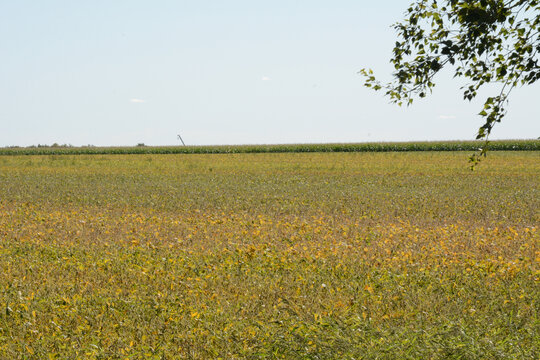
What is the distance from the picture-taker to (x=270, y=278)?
9930 millimetres

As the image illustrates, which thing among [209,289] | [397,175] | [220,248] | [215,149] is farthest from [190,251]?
[215,149]

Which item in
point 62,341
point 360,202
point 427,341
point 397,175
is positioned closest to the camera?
point 427,341

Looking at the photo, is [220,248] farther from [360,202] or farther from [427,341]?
[360,202]

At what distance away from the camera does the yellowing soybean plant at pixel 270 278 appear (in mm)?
6787

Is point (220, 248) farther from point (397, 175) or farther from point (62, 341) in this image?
point (397, 175)

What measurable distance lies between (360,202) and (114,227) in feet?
30.9

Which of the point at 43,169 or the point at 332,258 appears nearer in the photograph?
the point at 332,258

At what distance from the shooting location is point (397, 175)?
110 feet

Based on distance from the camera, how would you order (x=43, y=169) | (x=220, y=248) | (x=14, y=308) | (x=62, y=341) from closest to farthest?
(x=62, y=341) < (x=14, y=308) < (x=220, y=248) < (x=43, y=169)

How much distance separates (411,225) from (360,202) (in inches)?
191

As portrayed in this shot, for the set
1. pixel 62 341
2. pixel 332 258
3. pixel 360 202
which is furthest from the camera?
pixel 360 202

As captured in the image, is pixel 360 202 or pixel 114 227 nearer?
pixel 114 227

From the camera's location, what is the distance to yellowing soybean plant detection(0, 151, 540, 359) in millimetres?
6787

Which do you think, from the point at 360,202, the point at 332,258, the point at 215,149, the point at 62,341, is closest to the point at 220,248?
the point at 332,258
